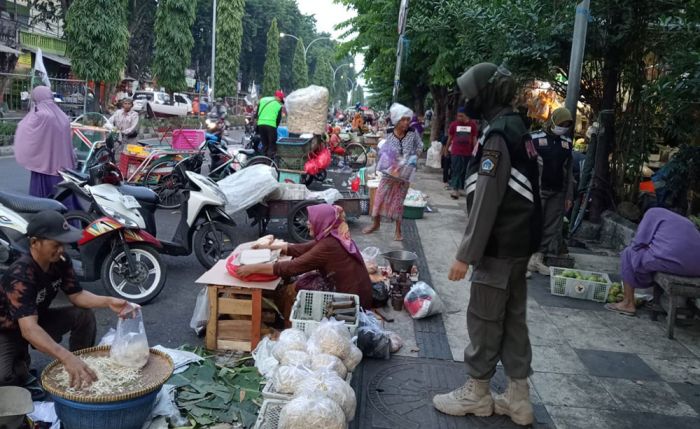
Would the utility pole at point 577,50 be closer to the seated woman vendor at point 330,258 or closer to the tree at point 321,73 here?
the seated woman vendor at point 330,258

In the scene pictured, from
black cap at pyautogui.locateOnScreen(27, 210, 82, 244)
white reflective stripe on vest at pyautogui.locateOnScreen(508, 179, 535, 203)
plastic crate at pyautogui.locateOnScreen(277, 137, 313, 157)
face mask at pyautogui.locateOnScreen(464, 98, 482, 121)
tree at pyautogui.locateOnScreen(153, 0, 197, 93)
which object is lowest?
black cap at pyautogui.locateOnScreen(27, 210, 82, 244)

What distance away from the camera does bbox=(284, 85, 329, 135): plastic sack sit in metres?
16.0

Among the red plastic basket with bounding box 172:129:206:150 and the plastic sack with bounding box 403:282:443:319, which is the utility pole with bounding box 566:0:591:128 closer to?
the plastic sack with bounding box 403:282:443:319

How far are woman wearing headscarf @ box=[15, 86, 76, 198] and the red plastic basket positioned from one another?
12.9 ft

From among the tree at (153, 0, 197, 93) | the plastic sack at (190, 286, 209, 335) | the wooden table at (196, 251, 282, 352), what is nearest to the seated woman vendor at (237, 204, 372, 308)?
the wooden table at (196, 251, 282, 352)

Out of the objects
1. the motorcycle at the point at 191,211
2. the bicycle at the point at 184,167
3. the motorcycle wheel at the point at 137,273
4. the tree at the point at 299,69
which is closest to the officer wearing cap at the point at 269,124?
the bicycle at the point at 184,167

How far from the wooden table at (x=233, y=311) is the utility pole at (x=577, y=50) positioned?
486 cm

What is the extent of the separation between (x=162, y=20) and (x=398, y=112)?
28.3 metres

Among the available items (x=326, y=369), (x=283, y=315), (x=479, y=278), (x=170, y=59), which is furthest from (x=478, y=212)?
(x=170, y=59)

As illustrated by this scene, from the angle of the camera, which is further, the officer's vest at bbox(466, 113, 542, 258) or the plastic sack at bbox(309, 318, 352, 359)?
the plastic sack at bbox(309, 318, 352, 359)

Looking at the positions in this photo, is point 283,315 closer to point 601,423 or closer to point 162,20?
point 601,423

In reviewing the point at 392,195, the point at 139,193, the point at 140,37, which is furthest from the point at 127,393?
the point at 140,37

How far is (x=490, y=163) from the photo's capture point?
3621 mm

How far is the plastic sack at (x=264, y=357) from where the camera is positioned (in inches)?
165
